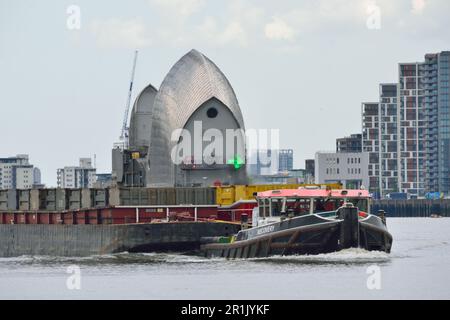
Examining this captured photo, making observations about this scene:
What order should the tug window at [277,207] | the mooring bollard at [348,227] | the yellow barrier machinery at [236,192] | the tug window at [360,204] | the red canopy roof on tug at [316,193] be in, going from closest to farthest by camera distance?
the mooring bollard at [348,227]
the red canopy roof on tug at [316,193]
the tug window at [277,207]
the tug window at [360,204]
the yellow barrier machinery at [236,192]

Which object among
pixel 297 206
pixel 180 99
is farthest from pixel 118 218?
pixel 180 99

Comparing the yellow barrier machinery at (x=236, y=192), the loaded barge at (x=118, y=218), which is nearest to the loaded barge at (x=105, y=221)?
the loaded barge at (x=118, y=218)

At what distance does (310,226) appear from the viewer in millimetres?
71500

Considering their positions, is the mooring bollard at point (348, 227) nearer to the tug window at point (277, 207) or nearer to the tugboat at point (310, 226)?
the tugboat at point (310, 226)

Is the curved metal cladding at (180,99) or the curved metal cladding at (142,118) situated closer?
the curved metal cladding at (180,99)

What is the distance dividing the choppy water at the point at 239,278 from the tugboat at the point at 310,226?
0.59 metres

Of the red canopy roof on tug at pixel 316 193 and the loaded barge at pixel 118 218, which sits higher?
the red canopy roof on tug at pixel 316 193

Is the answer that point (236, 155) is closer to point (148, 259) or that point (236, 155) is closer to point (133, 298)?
point (148, 259)

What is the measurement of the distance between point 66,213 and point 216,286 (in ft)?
122

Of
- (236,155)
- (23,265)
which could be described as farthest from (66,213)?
(236,155)

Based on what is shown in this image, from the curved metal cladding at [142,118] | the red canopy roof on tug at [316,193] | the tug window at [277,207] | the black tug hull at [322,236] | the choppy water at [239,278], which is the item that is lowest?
the choppy water at [239,278]

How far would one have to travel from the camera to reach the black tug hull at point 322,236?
71375mm

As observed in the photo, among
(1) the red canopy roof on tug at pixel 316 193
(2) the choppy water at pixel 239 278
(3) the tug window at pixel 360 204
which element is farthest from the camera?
(3) the tug window at pixel 360 204

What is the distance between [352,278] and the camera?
62969 millimetres
